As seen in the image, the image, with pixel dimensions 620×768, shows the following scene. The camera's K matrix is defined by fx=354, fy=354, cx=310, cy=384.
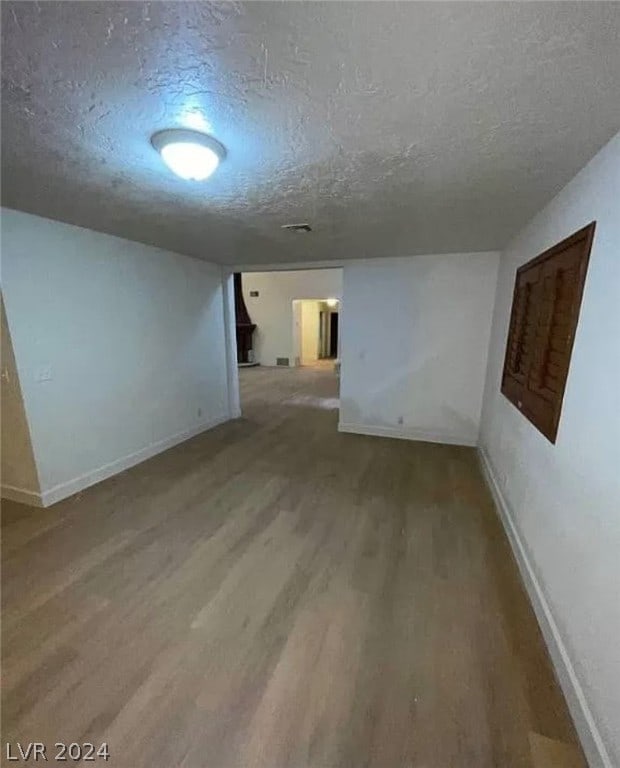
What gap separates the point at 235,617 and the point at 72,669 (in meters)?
0.69

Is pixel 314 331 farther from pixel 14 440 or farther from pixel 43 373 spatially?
pixel 14 440

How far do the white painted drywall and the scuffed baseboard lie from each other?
0.07 metres

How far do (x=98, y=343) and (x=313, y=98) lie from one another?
2.76m

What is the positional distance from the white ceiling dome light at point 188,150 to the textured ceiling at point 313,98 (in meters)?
0.05

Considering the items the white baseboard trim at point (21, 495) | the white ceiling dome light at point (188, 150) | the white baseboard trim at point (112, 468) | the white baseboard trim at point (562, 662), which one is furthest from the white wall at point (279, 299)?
the white ceiling dome light at point (188, 150)

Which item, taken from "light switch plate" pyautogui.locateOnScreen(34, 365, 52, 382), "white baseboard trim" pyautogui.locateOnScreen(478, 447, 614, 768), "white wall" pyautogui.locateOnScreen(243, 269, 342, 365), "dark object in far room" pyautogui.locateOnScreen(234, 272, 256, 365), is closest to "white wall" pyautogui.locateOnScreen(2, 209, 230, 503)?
"light switch plate" pyautogui.locateOnScreen(34, 365, 52, 382)

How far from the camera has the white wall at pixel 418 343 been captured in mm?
3930

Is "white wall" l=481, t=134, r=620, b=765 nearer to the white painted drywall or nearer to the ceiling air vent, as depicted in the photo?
the ceiling air vent

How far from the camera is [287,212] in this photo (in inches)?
95.5

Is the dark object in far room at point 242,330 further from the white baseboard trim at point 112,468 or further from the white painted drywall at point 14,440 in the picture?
the white painted drywall at point 14,440

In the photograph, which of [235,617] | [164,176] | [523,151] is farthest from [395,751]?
[164,176]

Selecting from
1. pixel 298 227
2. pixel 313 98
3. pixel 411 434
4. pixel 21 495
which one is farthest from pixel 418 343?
pixel 21 495

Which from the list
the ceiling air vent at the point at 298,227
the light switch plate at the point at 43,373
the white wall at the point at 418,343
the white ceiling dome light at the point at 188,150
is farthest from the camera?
the white wall at the point at 418,343

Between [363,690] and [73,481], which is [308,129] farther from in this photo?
[73,481]
